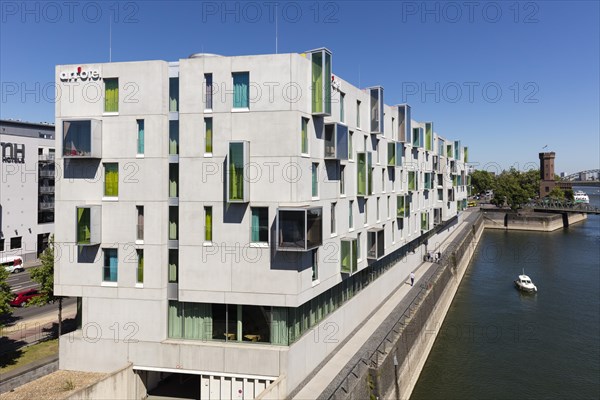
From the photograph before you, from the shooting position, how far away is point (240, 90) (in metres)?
21.8

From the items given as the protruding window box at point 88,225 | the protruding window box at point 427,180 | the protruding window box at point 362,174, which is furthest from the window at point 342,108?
the protruding window box at point 427,180

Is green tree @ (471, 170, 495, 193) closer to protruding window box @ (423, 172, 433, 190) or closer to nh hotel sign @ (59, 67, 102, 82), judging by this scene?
protruding window box @ (423, 172, 433, 190)

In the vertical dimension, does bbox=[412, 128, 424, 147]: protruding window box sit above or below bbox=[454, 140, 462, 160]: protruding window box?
below

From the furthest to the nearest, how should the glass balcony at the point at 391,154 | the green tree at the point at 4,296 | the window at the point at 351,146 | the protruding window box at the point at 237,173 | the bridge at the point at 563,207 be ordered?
1. the bridge at the point at 563,207
2. the glass balcony at the point at 391,154
3. the window at the point at 351,146
4. the green tree at the point at 4,296
5. the protruding window box at the point at 237,173

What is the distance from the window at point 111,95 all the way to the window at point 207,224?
7539mm

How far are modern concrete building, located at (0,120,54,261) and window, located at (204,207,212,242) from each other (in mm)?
44925

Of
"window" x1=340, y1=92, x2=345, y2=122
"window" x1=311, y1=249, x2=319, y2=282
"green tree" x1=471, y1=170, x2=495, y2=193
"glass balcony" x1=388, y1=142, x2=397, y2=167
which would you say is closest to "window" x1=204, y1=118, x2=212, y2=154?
"window" x1=311, y1=249, x2=319, y2=282

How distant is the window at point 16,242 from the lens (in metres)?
56.8

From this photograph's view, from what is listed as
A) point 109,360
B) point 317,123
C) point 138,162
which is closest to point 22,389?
point 109,360

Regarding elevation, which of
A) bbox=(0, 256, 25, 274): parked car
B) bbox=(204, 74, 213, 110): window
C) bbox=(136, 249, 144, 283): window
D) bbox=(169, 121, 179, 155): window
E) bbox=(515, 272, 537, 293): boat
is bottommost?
bbox=(515, 272, 537, 293): boat

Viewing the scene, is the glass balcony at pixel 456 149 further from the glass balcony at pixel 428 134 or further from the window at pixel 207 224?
the window at pixel 207 224

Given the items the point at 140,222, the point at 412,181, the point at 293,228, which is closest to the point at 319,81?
the point at 293,228

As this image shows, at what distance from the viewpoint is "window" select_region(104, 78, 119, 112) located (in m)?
23.1

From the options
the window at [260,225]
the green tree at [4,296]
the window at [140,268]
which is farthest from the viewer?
Answer: the green tree at [4,296]
